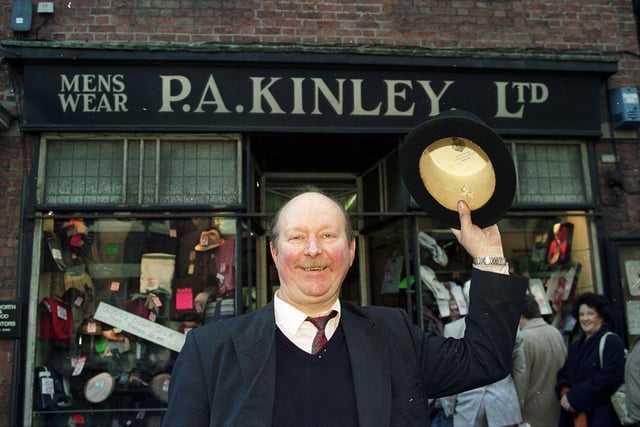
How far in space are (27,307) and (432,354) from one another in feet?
14.4

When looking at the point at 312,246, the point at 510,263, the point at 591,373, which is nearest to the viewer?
the point at 312,246

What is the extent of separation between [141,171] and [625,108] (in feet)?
15.5

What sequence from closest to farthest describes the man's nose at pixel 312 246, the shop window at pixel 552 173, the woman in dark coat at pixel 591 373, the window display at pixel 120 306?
the man's nose at pixel 312 246, the woman in dark coat at pixel 591 373, the window display at pixel 120 306, the shop window at pixel 552 173

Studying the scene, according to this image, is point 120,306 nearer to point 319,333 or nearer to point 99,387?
point 99,387

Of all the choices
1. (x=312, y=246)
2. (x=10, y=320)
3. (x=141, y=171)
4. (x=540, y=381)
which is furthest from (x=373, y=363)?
(x=10, y=320)

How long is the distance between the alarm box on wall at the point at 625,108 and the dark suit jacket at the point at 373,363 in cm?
482

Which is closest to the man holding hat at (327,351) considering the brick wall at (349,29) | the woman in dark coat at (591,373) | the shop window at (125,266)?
the woman in dark coat at (591,373)

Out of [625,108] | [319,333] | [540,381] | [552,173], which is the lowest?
[540,381]

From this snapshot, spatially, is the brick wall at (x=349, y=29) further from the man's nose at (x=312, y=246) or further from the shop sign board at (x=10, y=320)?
the man's nose at (x=312, y=246)

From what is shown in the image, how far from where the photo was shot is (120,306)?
5.51 m

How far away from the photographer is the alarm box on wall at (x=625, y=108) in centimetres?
600

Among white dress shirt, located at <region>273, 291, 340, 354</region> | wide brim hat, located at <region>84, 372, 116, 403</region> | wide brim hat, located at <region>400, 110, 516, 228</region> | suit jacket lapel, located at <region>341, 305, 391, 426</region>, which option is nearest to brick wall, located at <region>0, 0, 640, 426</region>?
wide brim hat, located at <region>84, 372, 116, 403</region>

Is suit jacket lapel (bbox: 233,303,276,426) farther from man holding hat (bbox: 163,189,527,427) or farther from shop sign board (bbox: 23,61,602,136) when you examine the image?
shop sign board (bbox: 23,61,602,136)

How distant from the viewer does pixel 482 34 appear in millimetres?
6102
